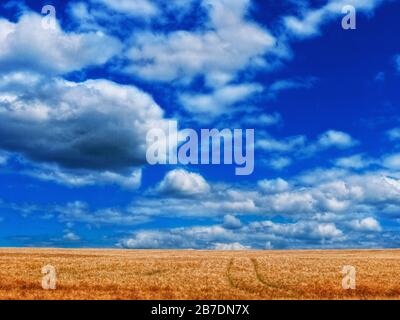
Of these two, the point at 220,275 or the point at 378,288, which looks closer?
the point at 378,288

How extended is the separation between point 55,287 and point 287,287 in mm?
16313

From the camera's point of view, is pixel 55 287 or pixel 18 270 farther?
pixel 18 270

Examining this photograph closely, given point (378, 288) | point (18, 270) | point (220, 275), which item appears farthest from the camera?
point (18, 270)

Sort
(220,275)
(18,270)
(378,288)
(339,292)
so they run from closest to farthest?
(339,292) < (378,288) < (220,275) < (18,270)

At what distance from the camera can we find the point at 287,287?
36938 millimetres
